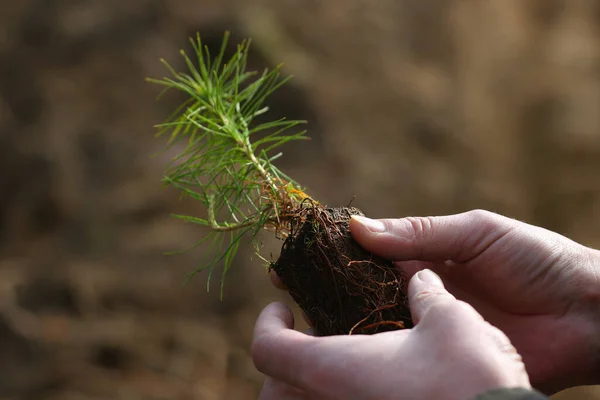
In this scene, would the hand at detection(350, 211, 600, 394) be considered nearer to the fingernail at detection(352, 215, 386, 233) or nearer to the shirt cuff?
the fingernail at detection(352, 215, 386, 233)

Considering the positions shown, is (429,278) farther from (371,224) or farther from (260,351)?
(260,351)

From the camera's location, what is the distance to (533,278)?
41.4 inches

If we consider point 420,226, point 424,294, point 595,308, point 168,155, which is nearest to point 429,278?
point 424,294

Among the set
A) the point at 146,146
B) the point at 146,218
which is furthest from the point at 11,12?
the point at 146,218

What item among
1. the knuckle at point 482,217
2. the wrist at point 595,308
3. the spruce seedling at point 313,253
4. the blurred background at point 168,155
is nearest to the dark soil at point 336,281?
the spruce seedling at point 313,253

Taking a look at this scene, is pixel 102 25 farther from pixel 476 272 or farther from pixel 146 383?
pixel 476 272

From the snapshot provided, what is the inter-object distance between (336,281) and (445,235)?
26cm

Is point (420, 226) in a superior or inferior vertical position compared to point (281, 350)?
superior

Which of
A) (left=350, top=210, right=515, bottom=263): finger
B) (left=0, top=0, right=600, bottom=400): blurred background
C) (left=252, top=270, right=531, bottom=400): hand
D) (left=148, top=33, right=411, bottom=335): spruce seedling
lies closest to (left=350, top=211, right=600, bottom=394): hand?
(left=350, top=210, right=515, bottom=263): finger

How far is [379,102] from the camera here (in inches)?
109

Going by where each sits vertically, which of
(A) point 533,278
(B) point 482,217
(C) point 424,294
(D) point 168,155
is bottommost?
(C) point 424,294

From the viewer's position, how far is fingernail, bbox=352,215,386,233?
96cm

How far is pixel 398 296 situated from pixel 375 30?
2166 millimetres

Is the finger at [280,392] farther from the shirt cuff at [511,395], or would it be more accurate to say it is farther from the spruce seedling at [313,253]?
the shirt cuff at [511,395]
